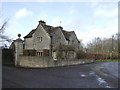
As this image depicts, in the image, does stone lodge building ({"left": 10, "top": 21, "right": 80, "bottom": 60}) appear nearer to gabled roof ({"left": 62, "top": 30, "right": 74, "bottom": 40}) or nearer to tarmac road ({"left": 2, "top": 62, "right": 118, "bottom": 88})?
gabled roof ({"left": 62, "top": 30, "right": 74, "bottom": 40})

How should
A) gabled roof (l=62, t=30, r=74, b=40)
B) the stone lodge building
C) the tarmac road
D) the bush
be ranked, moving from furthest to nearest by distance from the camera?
gabled roof (l=62, t=30, r=74, b=40), the bush, the stone lodge building, the tarmac road

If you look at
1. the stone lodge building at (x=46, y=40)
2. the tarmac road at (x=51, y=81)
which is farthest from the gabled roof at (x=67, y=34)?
the tarmac road at (x=51, y=81)

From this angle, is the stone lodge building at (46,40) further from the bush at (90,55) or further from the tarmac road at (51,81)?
the tarmac road at (51,81)

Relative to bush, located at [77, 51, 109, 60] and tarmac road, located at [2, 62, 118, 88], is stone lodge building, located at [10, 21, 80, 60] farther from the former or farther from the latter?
tarmac road, located at [2, 62, 118, 88]

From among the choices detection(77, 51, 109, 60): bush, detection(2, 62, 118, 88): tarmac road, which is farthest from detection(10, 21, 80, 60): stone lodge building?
detection(2, 62, 118, 88): tarmac road

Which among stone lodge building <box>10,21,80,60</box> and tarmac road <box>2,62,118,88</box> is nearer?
tarmac road <box>2,62,118,88</box>

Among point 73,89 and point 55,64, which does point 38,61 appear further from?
point 73,89

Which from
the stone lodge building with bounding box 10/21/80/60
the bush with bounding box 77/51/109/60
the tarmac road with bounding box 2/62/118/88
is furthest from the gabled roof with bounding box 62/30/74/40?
the tarmac road with bounding box 2/62/118/88

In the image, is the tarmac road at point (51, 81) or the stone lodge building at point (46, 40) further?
Result: the stone lodge building at point (46, 40)

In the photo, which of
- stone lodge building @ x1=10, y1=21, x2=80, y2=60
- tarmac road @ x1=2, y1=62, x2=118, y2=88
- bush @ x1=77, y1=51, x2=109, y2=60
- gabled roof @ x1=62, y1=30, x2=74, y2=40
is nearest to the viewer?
tarmac road @ x1=2, y1=62, x2=118, y2=88

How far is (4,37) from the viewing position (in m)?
30.5

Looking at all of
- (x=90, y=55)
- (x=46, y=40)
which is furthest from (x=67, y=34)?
(x=46, y=40)

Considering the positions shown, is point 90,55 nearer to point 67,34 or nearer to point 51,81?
point 67,34

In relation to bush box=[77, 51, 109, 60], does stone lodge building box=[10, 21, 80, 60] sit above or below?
above
